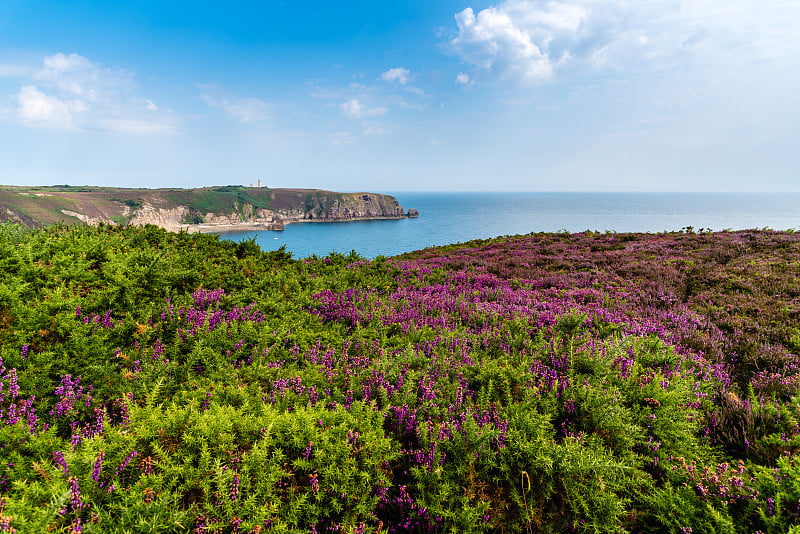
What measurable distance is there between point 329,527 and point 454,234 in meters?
120

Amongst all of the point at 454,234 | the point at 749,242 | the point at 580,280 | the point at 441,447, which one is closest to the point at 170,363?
the point at 441,447

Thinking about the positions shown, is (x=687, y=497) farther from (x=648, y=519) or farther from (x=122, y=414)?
(x=122, y=414)

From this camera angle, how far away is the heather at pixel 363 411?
2393 mm

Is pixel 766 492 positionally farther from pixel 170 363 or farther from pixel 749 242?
pixel 749 242

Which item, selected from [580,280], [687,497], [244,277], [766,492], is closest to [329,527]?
[687,497]

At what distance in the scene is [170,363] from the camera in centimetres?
385

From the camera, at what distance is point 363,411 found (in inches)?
132

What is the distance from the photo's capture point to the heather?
2.39 metres

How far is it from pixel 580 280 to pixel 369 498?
30.4 ft

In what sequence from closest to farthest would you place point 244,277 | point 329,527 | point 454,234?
point 329,527
point 244,277
point 454,234

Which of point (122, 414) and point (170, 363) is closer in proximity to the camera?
point (122, 414)

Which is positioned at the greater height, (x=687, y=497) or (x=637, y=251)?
(x=637, y=251)

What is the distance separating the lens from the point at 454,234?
119m

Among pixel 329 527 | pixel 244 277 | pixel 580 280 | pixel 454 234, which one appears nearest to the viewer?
pixel 329 527
